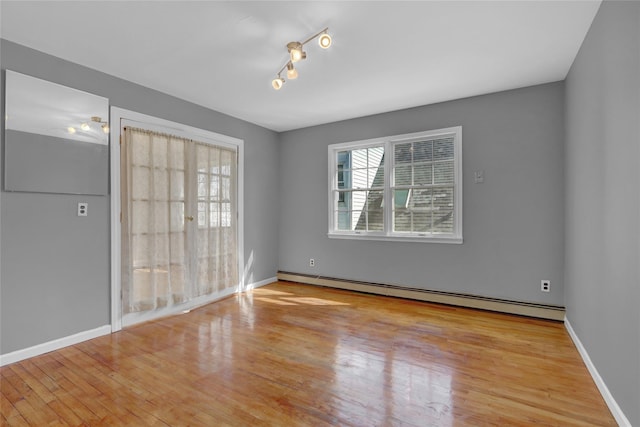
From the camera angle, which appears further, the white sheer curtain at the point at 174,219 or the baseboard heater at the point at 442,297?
the baseboard heater at the point at 442,297

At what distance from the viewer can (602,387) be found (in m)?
2.01

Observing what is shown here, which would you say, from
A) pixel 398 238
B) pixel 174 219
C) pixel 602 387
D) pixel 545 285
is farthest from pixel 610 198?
pixel 174 219

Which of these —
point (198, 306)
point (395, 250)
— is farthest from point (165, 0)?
point (395, 250)

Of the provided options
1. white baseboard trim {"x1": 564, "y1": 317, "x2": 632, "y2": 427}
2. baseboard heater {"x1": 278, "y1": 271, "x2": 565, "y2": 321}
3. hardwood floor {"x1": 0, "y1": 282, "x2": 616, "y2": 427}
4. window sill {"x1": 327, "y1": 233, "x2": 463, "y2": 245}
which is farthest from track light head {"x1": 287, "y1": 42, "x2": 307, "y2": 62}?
baseboard heater {"x1": 278, "y1": 271, "x2": 565, "y2": 321}

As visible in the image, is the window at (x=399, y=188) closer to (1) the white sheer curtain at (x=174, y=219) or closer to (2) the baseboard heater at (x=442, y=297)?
(2) the baseboard heater at (x=442, y=297)

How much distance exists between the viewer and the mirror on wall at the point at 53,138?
8.25ft

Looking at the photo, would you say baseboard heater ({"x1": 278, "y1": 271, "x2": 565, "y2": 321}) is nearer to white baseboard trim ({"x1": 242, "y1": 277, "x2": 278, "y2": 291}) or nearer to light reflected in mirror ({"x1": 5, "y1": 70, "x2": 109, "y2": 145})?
white baseboard trim ({"x1": 242, "y1": 277, "x2": 278, "y2": 291})

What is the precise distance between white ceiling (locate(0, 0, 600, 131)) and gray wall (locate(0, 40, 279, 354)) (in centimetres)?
16

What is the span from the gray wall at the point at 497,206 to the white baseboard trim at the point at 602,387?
88 cm

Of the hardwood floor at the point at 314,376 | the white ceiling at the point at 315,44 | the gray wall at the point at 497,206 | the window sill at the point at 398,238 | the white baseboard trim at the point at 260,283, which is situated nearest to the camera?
the hardwood floor at the point at 314,376

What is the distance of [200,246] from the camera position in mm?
4062

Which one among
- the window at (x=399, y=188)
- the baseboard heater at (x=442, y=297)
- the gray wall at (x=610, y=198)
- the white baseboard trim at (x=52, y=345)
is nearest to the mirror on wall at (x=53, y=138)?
the white baseboard trim at (x=52, y=345)

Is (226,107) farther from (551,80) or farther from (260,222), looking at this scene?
(551,80)

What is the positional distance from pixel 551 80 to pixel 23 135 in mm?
5198
